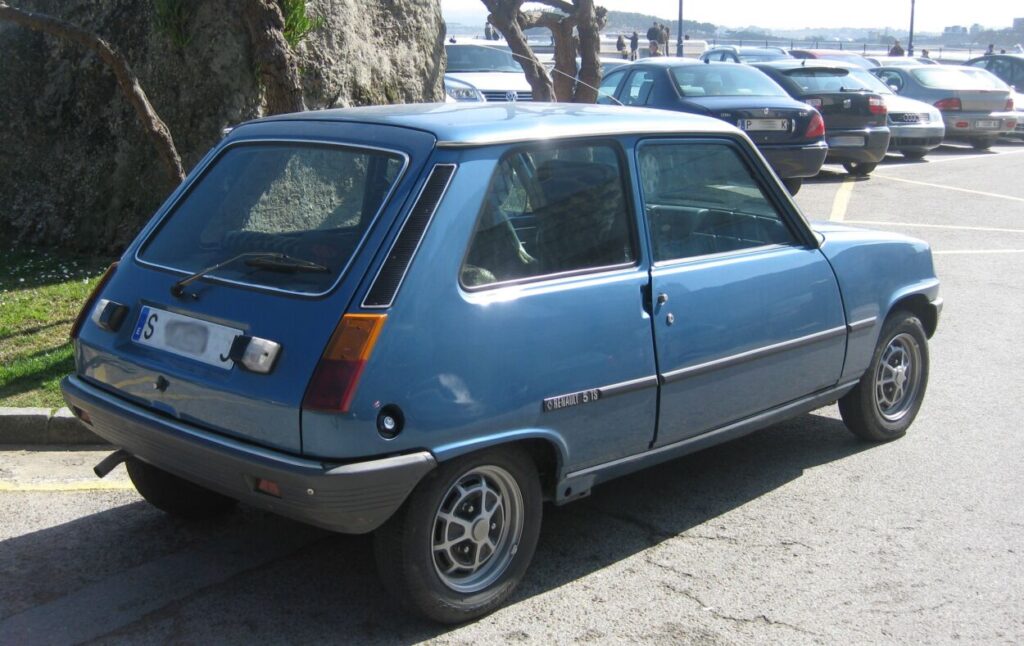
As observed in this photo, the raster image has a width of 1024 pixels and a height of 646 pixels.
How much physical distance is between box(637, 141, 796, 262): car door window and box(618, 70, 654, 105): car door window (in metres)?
9.65

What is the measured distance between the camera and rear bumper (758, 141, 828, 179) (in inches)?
535

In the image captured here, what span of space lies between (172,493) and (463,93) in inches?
494

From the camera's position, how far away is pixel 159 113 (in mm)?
A: 8922

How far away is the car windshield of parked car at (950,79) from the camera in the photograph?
21.4m

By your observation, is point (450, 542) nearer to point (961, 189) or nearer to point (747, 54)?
point (961, 189)

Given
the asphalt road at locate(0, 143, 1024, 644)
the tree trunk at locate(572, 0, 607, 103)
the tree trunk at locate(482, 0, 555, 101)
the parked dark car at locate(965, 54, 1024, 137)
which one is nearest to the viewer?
the asphalt road at locate(0, 143, 1024, 644)

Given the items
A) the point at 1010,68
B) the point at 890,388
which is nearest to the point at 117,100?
the point at 890,388

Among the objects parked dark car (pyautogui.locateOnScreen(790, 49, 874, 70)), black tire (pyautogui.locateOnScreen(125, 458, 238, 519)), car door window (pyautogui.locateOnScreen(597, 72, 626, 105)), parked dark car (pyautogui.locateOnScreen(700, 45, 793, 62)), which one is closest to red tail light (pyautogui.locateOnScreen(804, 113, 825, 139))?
car door window (pyautogui.locateOnScreen(597, 72, 626, 105))

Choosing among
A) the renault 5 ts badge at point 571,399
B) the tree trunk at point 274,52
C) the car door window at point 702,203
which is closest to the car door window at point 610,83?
the tree trunk at point 274,52

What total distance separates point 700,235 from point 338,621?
6.78 ft

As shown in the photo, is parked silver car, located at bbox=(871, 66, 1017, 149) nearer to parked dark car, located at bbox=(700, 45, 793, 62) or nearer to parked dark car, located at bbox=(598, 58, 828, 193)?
parked dark car, located at bbox=(700, 45, 793, 62)

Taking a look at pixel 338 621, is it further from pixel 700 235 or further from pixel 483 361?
pixel 700 235

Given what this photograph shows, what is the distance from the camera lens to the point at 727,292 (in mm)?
4617

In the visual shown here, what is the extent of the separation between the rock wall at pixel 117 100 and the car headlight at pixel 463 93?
262 inches
